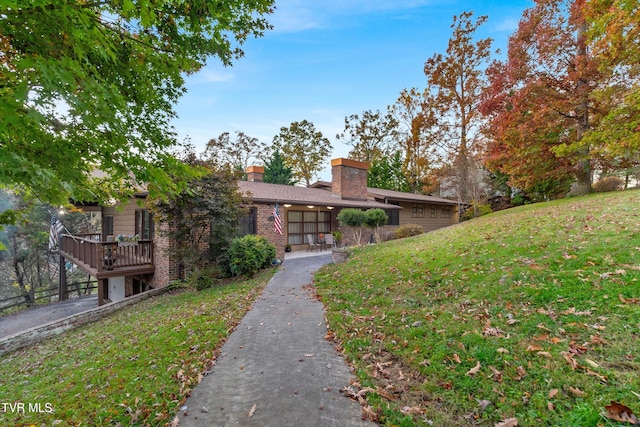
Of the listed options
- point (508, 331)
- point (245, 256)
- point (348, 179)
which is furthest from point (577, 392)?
point (348, 179)

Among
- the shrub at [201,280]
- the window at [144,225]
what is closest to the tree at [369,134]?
the window at [144,225]

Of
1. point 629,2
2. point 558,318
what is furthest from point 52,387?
point 629,2

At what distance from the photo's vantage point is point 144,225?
476 inches

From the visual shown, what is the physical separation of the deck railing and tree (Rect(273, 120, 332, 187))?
78.1 ft

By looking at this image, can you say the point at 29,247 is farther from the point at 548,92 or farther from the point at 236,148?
the point at 548,92

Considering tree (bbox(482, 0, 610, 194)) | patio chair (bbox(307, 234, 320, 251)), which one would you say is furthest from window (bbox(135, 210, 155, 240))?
tree (bbox(482, 0, 610, 194))

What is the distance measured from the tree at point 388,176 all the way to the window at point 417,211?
26.5ft

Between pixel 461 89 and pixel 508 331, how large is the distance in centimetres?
2496

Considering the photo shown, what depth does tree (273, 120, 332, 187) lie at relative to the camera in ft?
111

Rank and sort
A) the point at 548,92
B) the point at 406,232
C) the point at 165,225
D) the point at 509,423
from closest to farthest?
1. the point at 509,423
2. the point at 165,225
3. the point at 548,92
4. the point at 406,232

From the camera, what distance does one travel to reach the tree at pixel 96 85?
2.21 metres

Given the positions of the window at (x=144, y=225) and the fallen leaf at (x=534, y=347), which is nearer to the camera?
the fallen leaf at (x=534, y=347)

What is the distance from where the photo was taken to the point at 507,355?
3100 millimetres

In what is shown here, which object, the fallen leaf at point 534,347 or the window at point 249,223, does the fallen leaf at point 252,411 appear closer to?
the fallen leaf at point 534,347
